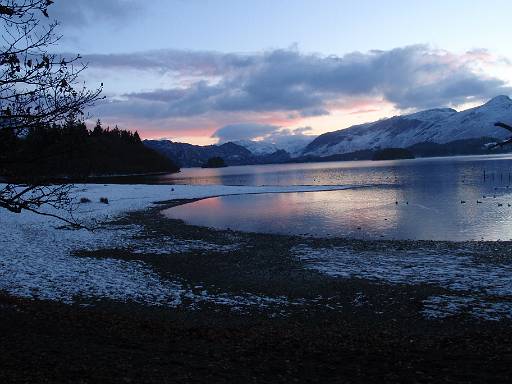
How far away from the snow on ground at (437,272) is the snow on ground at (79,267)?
19.7 feet

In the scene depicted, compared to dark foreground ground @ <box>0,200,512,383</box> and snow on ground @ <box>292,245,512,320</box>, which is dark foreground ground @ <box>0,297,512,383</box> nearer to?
dark foreground ground @ <box>0,200,512,383</box>

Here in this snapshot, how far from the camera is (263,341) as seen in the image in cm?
1309

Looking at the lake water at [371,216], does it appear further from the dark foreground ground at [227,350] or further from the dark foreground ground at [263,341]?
the dark foreground ground at [227,350]

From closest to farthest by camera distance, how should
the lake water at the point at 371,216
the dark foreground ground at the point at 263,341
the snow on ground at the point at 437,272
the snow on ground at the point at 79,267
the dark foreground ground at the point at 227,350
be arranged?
the dark foreground ground at the point at 227,350 → the dark foreground ground at the point at 263,341 → the snow on ground at the point at 437,272 → the snow on ground at the point at 79,267 → the lake water at the point at 371,216

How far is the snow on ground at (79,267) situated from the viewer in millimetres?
18016

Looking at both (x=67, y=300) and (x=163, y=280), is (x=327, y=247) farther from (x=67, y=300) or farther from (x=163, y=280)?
(x=67, y=300)

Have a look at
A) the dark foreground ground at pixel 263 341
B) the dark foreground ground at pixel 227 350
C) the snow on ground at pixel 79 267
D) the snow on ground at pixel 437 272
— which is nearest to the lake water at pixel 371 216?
the snow on ground at pixel 437 272

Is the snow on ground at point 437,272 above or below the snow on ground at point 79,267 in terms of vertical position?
below

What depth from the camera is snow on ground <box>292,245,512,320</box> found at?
16.6m

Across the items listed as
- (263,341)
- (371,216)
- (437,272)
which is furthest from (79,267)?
(371,216)

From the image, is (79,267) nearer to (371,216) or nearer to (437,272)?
(437,272)

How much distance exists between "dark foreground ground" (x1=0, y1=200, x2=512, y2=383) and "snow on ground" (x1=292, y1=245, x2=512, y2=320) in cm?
94

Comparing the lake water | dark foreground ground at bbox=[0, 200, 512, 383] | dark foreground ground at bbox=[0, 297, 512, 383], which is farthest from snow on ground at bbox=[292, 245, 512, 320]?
the lake water

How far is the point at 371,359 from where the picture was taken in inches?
457
